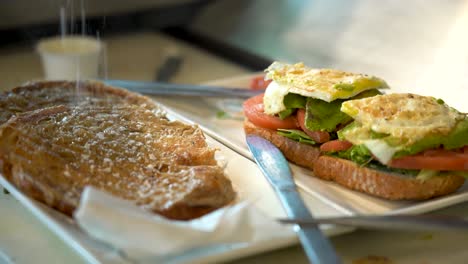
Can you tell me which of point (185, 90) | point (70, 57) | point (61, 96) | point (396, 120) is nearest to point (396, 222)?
point (396, 120)

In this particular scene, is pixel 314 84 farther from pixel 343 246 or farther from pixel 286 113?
pixel 343 246

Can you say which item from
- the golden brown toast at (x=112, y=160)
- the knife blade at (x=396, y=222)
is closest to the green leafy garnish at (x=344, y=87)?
the golden brown toast at (x=112, y=160)

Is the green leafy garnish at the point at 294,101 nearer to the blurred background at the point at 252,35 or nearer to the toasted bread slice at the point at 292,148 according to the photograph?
the toasted bread slice at the point at 292,148

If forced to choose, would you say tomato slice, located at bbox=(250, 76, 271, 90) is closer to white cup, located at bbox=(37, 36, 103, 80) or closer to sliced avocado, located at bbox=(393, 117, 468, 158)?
white cup, located at bbox=(37, 36, 103, 80)

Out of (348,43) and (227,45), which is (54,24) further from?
(348,43)

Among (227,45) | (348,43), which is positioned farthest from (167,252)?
(227,45)

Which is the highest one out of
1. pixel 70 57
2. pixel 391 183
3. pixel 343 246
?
pixel 70 57

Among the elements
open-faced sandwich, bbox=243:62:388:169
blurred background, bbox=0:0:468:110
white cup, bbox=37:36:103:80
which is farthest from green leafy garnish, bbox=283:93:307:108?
white cup, bbox=37:36:103:80
